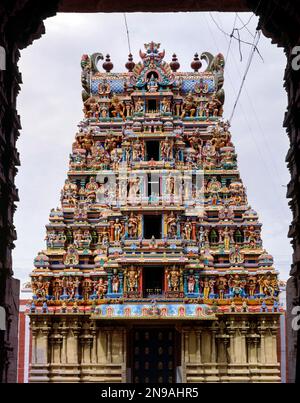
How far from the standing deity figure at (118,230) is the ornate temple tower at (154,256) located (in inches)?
1.6

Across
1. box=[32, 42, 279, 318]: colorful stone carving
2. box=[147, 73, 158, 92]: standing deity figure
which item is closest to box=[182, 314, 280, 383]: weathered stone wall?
box=[32, 42, 279, 318]: colorful stone carving

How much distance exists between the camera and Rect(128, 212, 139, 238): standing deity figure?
2766cm

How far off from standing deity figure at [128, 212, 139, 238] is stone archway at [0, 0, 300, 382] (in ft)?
47.1

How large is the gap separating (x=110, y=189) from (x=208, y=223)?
4393 millimetres

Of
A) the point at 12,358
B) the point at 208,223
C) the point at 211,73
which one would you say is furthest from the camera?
the point at 211,73

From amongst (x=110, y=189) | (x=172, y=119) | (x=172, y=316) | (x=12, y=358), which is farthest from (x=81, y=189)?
(x=12, y=358)

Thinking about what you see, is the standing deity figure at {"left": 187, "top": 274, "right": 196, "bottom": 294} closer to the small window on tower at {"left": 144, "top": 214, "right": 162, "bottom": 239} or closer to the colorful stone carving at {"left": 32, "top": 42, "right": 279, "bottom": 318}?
the colorful stone carving at {"left": 32, "top": 42, "right": 279, "bottom": 318}

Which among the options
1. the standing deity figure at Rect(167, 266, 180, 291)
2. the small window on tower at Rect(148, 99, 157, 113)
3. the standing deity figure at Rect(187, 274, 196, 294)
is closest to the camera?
the standing deity figure at Rect(167, 266, 180, 291)

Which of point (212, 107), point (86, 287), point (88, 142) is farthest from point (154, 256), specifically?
point (212, 107)

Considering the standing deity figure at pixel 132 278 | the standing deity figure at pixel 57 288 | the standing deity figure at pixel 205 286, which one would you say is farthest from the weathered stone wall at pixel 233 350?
the standing deity figure at pixel 57 288

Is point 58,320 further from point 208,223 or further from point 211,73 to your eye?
point 211,73

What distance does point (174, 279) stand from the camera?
26750 millimetres

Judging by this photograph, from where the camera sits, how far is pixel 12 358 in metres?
13.2

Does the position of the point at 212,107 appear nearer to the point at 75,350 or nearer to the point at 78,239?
the point at 78,239
